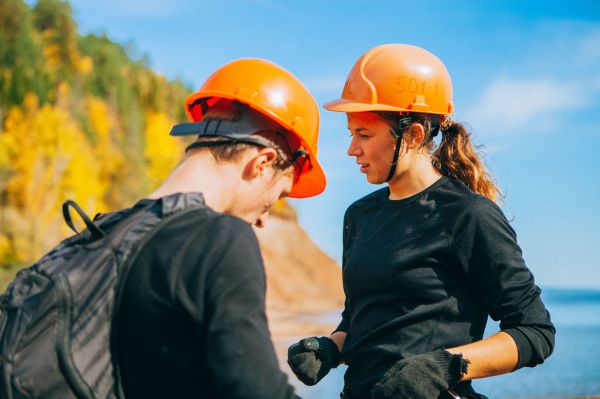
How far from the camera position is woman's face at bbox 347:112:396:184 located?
2.72 meters

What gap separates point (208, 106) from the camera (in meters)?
2.26

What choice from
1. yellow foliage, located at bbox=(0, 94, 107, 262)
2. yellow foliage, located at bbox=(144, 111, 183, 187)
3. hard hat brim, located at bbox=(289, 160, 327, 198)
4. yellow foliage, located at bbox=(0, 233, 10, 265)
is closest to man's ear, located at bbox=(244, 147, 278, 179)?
hard hat brim, located at bbox=(289, 160, 327, 198)

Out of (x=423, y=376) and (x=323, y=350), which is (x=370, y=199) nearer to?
(x=323, y=350)

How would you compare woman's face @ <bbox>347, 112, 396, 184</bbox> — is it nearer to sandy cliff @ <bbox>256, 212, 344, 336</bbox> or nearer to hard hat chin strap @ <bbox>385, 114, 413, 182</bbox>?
hard hat chin strap @ <bbox>385, 114, 413, 182</bbox>

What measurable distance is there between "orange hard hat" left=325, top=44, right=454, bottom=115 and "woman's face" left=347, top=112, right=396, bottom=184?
3.3 inches

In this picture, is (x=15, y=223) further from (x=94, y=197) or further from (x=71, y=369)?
(x=71, y=369)

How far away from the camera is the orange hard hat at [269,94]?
2.06 metres

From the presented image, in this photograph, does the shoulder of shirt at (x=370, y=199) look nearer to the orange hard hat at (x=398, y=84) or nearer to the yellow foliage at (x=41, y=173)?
the orange hard hat at (x=398, y=84)

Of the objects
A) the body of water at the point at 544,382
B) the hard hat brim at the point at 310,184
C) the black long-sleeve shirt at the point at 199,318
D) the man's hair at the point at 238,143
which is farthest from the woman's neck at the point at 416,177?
the body of water at the point at 544,382

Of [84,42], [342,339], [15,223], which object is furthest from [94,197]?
[342,339]

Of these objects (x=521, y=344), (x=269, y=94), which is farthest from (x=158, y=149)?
(x=269, y=94)

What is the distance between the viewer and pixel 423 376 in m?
2.37

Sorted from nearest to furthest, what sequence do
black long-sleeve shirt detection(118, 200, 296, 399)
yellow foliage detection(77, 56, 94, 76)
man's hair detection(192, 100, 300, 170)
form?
1. black long-sleeve shirt detection(118, 200, 296, 399)
2. man's hair detection(192, 100, 300, 170)
3. yellow foliage detection(77, 56, 94, 76)

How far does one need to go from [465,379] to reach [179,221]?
1243 mm
